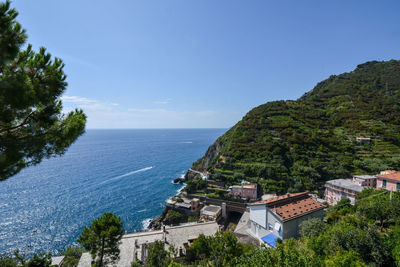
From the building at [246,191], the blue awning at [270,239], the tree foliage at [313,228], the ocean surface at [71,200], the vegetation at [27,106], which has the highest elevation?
the vegetation at [27,106]

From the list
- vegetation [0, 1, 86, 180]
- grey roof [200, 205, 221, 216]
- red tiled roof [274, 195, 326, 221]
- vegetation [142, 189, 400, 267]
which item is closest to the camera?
vegetation [0, 1, 86, 180]

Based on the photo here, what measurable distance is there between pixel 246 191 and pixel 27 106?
34.6 meters

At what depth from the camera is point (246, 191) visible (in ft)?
112

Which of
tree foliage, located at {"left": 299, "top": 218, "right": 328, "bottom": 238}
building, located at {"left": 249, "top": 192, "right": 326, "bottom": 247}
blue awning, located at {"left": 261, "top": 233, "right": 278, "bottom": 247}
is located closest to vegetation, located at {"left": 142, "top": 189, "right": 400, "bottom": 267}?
tree foliage, located at {"left": 299, "top": 218, "right": 328, "bottom": 238}

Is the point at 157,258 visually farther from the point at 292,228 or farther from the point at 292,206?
the point at 292,206

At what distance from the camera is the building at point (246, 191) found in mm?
33812

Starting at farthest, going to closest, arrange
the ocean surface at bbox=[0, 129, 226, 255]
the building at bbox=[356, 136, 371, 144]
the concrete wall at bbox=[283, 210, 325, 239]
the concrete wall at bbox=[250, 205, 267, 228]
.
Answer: the building at bbox=[356, 136, 371, 144], the ocean surface at bbox=[0, 129, 226, 255], the concrete wall at bbox=[250, 205, 267, 228], the concrete wall at bbox=[283, 210, 325, 239]

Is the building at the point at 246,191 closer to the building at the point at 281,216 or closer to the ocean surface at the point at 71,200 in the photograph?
the building at the point at 281,216

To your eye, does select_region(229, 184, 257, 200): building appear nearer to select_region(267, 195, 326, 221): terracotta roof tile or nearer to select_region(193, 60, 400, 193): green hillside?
select_region(193, 60, 400, 193): green hillside

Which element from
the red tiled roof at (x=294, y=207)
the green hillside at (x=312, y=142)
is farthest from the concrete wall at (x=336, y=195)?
the red tiled roof at (x=294, y=207)

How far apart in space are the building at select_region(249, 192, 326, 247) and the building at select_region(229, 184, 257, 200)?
39.5 ft

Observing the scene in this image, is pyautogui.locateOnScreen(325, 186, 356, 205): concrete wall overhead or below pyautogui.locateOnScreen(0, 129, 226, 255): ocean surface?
overhead

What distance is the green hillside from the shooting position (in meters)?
38.3

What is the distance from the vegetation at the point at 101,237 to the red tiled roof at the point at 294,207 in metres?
15.6
